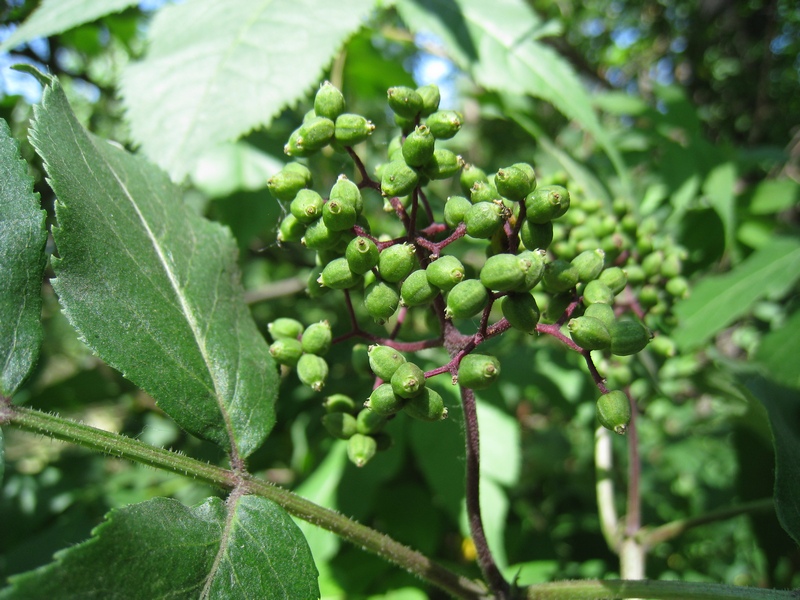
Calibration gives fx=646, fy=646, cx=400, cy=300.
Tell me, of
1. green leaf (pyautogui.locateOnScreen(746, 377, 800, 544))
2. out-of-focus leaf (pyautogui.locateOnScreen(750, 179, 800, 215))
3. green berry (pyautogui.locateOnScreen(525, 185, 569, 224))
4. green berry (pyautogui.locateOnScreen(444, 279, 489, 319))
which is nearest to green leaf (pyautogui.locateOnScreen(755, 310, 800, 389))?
out-of-focus leaf (pyautogui.locateOnScreen(750, 179, 800, 215))

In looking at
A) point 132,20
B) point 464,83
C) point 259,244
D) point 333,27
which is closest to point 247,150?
point 333,27

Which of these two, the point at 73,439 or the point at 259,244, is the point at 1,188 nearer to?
the point at 73,439

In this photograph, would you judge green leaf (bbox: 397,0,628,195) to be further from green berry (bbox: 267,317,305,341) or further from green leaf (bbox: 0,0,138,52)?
green berry (bbox: 267,317,305,341)

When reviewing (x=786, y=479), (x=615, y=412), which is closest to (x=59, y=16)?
(x=615, y=412)

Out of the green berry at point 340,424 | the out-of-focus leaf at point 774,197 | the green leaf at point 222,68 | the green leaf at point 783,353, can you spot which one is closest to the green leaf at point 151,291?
the green berry at point 340,424

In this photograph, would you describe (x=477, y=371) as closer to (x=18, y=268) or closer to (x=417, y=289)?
(x=417, y=289)

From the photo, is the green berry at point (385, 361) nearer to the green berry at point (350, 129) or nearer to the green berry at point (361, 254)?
the green berry at point (361, 254)
